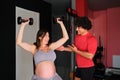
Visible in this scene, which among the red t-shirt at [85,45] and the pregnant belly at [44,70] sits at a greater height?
the red t-shirt at [85,45]

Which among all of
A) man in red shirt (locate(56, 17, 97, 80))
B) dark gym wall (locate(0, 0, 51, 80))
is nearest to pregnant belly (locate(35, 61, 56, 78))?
man in red shirt (locate(56, 17, 97, 80))

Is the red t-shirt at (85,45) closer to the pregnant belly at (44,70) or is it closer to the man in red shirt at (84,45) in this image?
the man in red shirt at (84,45)

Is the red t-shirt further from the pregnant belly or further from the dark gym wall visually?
the dark gym wall

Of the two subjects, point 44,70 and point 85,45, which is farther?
point 85,45
